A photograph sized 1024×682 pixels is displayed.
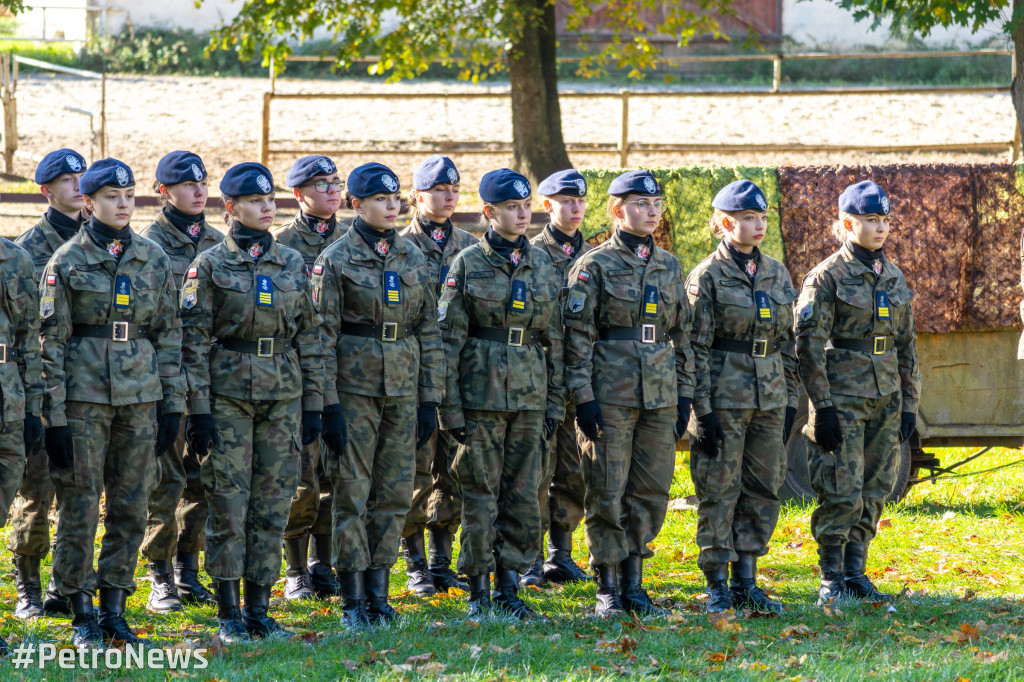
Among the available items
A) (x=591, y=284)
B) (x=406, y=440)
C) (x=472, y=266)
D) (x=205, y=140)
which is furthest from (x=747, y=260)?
(x=205, y=140)

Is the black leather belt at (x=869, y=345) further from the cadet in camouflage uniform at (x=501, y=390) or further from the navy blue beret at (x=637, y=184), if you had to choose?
the cadet in camouflage uniform at (x=501, y=390)

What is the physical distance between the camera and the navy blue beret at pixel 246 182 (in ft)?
19.3

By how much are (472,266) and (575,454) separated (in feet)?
5.45

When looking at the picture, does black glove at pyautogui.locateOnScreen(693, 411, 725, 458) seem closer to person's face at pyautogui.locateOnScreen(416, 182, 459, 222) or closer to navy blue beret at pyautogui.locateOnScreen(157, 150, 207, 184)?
person's face at pyautogui.locateOnScreen(416, 182, 459, 222)

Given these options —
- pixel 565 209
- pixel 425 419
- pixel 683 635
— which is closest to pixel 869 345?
pixel 565 209

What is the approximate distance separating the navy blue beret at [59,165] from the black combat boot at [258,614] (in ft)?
7.79

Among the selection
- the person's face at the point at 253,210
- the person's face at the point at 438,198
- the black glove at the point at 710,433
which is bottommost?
the black glove at the point at 710,433

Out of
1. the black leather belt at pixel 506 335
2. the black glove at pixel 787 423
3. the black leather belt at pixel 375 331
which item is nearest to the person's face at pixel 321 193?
the black leather belt at pixel 375 331

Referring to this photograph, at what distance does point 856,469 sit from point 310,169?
341 centimetres

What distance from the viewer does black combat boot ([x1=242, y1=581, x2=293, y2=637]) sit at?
231 inches

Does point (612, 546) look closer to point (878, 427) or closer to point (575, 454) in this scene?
point (575, 454)

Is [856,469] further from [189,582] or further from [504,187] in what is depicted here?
[189,582]

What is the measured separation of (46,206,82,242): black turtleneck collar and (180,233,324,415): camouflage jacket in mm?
1043

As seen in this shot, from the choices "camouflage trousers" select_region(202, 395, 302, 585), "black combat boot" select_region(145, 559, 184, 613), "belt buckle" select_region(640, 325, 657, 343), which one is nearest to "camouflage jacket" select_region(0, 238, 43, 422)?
"camouflage trousers" select_region(202, 395, 302, 585)
